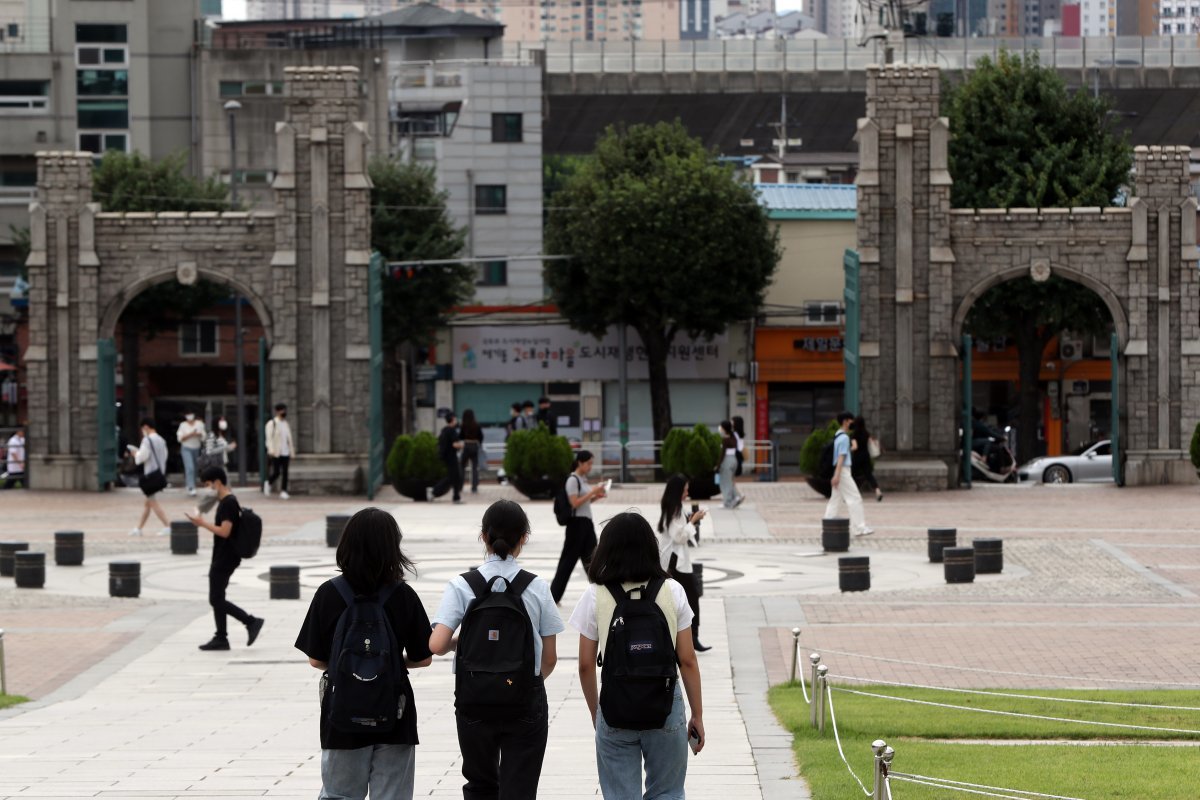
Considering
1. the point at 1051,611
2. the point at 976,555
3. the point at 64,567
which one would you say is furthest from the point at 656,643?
the point at 64,567

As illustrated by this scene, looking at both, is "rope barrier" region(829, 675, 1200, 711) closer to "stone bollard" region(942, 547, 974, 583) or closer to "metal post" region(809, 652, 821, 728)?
"metal post" region(809, 652, 821, 728)

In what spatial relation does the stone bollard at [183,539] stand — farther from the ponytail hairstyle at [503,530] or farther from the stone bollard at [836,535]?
the ponytail hairstyle at [503,530]

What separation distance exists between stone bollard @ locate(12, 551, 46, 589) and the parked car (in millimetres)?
25615

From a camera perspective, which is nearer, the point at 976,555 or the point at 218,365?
the point at 976,555

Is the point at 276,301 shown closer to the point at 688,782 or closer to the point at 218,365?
the point at 218,365

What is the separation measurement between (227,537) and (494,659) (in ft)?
29.1

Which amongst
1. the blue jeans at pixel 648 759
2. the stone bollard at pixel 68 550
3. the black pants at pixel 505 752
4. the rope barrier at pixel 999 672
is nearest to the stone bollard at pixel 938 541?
the rope barrier at pixel 999 672

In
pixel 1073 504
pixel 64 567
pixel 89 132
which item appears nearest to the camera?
pixel 64 567

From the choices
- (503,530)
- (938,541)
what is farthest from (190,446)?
(503,530)

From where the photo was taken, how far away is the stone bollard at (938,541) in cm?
2280

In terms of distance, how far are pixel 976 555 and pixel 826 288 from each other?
31.9 metres

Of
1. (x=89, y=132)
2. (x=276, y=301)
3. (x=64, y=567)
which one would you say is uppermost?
(x=89, y=132)

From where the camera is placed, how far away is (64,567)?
22.9 m

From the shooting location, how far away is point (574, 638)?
17188 mm
